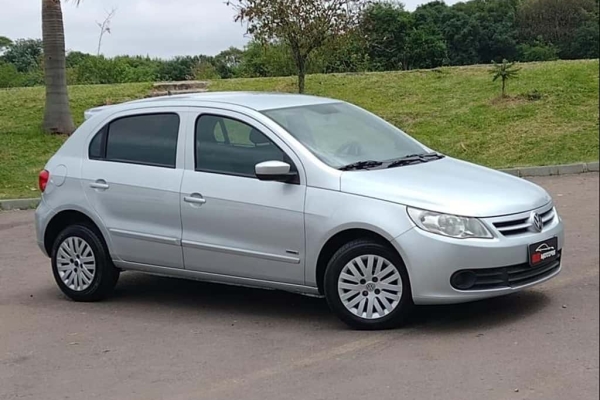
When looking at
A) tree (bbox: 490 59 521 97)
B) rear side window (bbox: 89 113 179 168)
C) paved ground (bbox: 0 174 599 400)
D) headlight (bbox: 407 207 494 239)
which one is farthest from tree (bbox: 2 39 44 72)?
headlight (bbox: 407 207 494 239)

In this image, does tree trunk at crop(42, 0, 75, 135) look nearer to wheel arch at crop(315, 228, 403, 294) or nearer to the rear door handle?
the rear door handle

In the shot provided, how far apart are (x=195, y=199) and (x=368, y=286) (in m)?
1.52

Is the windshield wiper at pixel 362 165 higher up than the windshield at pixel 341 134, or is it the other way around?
the windshield at pixel 341 134

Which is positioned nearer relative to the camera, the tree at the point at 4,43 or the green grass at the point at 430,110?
the green grass at the point at 430,110

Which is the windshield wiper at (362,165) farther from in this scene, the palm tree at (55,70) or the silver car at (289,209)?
the palm tree at (55,70)

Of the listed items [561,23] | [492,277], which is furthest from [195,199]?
[561,23]

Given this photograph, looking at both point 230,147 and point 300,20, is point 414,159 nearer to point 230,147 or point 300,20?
point 230,147

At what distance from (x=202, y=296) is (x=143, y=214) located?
39.4 inches

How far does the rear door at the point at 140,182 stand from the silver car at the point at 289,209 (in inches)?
0.5

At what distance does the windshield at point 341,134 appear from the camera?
21.4 feet

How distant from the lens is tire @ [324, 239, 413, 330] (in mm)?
5938

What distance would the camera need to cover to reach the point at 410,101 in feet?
60.2

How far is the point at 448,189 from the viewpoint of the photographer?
598cm

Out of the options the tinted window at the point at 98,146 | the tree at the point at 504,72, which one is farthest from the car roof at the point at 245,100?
the tree at the point at 504,72
